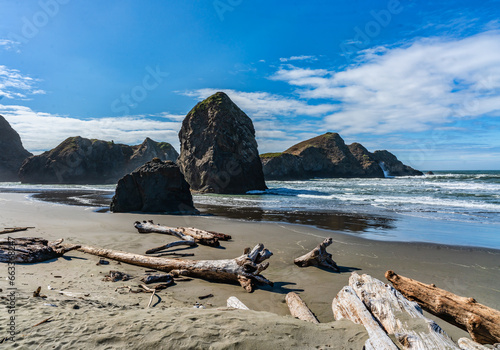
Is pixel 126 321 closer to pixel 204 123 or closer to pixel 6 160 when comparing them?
pixel 204 123

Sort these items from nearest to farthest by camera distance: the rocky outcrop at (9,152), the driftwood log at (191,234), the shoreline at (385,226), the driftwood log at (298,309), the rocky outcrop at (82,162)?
the driftwood log at (298,309) < the driftwood log at (191,234) < the shoreline at (385,226) < the rocky outcrop at (82,162) < the rocky outcrop at (9,152)

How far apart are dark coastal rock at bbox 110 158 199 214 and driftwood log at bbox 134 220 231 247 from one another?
569 centimetres

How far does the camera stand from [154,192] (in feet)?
52.4

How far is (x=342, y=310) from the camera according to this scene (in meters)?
3.69

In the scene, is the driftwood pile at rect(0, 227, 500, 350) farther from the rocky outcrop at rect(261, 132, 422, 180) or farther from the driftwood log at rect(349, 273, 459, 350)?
the rocky outcrop at rect(261, 132, 422, 180)

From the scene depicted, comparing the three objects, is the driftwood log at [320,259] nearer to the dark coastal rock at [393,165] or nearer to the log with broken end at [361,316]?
the log with broken end at [361,316]

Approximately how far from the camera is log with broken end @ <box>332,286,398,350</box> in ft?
8.79

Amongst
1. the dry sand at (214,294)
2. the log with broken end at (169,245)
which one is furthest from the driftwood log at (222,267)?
the log with broken end at (169,245)

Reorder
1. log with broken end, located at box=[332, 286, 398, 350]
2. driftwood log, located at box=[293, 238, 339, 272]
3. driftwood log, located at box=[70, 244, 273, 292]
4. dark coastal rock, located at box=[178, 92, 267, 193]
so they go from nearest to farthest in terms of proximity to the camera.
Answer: log with broken end, located at box=[332, 286, 398, 350], driftwood log, located at box=[70, 244, 273, 292], driftwood log, located at box=[293, 238, 339, 272], dark coastal rock, located at box=[178, 92, 267, 193]

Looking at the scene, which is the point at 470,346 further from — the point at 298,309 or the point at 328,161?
the point at 328,161

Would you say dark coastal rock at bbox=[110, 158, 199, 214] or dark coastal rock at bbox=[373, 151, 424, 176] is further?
dark coastal rock at bbox=[373, 151, 424, 176]

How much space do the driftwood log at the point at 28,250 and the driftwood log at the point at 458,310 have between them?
6.85 meters

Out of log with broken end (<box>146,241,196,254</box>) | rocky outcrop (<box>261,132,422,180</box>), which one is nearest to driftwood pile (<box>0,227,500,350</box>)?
log with broken end (<box>146,241,196,254</box>)

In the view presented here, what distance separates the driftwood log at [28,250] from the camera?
18.1 ft
